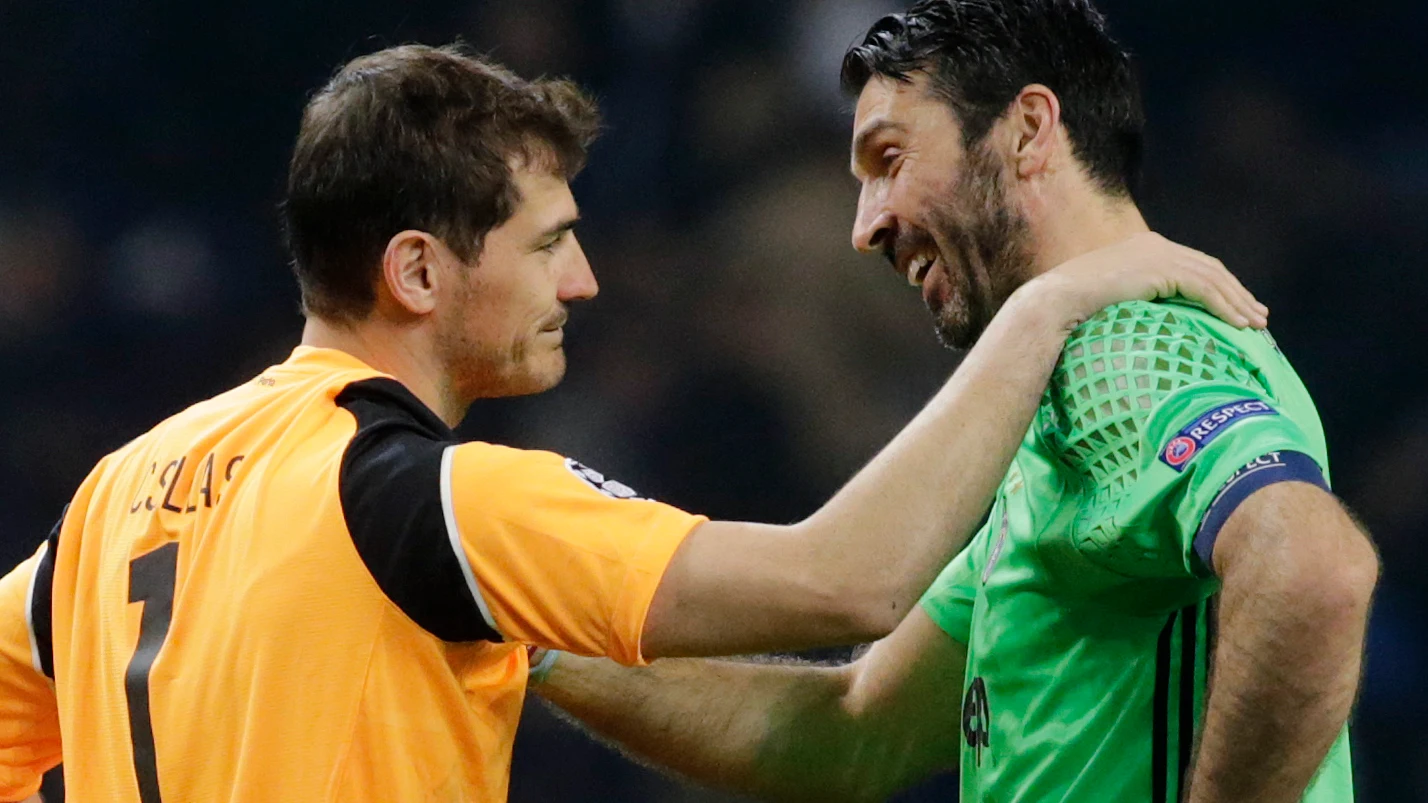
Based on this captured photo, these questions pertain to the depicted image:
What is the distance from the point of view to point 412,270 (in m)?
1.88

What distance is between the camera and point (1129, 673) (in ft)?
5.93

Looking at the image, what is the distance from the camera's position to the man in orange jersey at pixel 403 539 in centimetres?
154

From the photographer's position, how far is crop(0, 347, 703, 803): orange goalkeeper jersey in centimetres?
154

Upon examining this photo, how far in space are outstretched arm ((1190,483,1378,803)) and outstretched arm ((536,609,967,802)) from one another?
0.86 meters

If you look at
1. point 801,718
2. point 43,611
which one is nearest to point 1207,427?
point 801,718

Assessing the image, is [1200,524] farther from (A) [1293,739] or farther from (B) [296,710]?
(B) [296,710]

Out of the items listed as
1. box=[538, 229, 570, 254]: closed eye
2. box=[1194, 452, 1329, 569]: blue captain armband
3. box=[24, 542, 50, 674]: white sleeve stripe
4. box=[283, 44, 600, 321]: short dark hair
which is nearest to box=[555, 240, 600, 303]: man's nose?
box=[538, 229, 570, 254]: closed eye

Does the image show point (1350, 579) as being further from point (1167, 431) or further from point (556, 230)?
point (556, 230)

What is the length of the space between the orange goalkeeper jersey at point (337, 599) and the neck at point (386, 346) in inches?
6.8

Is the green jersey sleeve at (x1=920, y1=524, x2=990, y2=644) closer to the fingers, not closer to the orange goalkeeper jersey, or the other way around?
the fingers

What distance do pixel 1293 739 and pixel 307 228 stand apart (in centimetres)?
130

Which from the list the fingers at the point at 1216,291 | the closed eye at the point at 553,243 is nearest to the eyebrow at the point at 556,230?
the closed eye at the point at 553,243

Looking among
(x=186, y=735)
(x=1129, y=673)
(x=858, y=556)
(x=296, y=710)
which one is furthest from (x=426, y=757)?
(x=1129, y=673)

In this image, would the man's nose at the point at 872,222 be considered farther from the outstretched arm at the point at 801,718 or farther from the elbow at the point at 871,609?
the elbow at the point at 871,609
